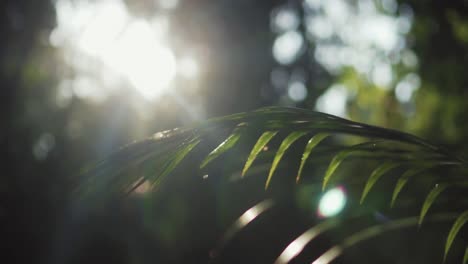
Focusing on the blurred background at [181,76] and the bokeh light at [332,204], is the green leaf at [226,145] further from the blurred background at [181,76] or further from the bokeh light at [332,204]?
the blurred background at [181,76]

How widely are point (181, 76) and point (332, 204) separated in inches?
287

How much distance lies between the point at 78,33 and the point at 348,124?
31.6ft

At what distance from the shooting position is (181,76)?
8.37 meters

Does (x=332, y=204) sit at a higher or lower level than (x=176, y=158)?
lower

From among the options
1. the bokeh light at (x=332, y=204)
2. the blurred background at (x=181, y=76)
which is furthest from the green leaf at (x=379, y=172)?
the blurred background at (x=181, y=76)

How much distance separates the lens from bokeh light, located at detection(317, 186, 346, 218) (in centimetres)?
125

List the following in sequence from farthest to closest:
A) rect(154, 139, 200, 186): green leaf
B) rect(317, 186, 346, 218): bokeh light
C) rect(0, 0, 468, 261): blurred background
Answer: rect(0, 0, 468, 261): blurred background → rect(317, 186, 346, 218): bokeh light → rect(154, 139, 200, 186): green leaf

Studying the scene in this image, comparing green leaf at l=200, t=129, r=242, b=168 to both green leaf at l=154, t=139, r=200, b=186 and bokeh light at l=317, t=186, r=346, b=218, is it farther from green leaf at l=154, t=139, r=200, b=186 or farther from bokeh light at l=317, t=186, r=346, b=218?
bokeh light at l=317, t=186, r=346, b=218

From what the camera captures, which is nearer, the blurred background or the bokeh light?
the bokeh light

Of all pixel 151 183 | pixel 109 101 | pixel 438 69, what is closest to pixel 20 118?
pixel 109 101

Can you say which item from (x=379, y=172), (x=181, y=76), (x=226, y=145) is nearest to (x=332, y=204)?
(x=379, y=172)

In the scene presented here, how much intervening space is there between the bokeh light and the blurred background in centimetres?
270

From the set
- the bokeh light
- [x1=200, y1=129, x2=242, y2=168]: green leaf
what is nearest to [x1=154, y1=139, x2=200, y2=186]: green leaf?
[x1=200, y1=129, x2=242, y2=168]: green leaf

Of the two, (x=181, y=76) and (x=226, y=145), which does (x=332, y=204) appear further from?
(x=181, y=76)
